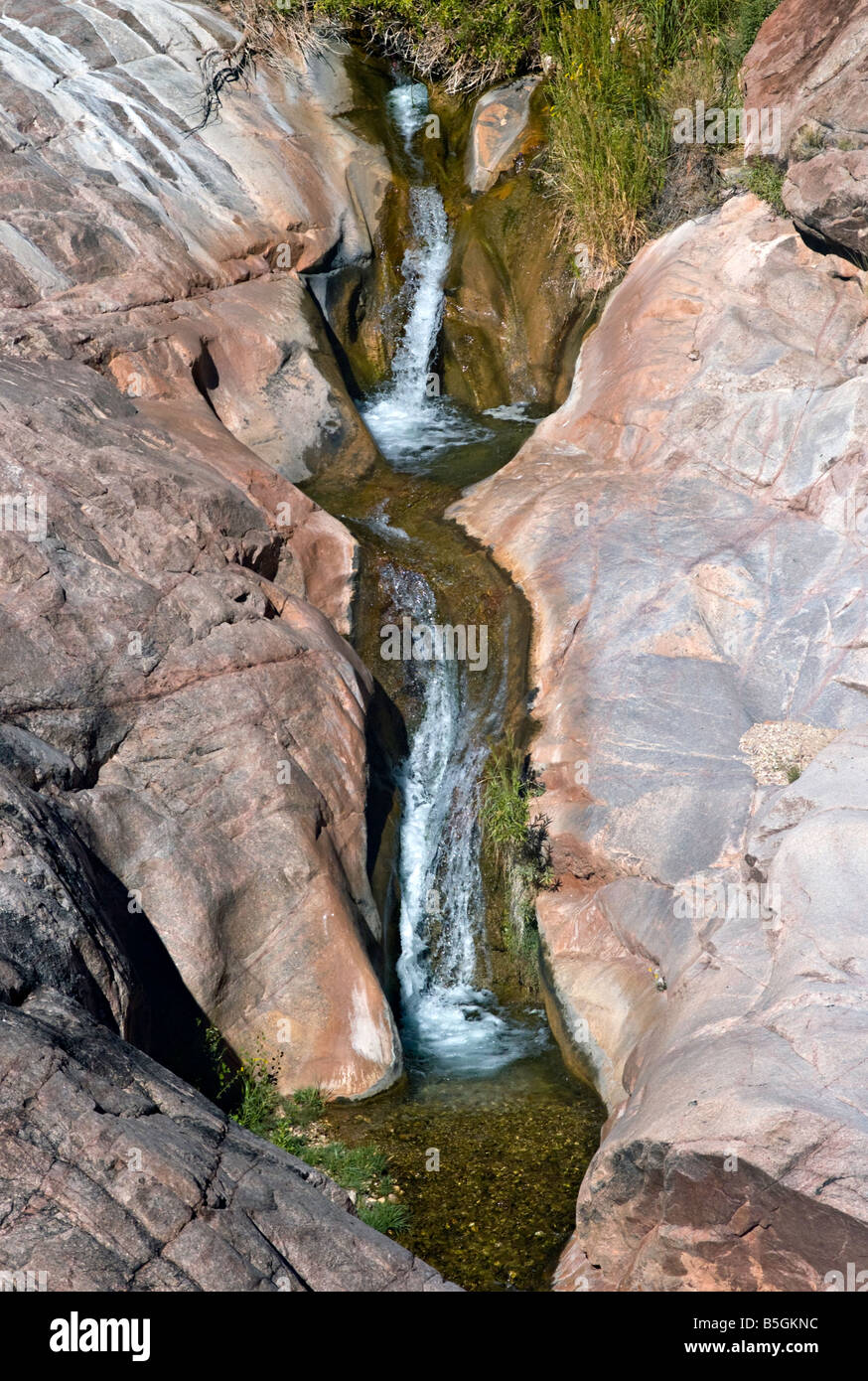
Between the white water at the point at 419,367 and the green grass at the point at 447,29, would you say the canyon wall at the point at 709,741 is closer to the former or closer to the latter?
the white water at the point at 419,367

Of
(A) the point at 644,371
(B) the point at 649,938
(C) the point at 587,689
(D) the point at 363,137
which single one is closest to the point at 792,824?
(B) the point at 649,938

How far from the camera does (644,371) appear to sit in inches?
429

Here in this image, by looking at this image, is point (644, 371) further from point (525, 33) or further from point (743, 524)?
point (525, 33)

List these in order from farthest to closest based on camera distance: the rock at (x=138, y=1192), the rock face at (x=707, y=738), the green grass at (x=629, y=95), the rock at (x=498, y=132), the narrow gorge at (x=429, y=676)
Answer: the rock at (x=498, y=132), the green grass at (x=629, y=95), the rock face at (x=707, y=738), the narrow gorge at (x=429, y=676), the rock at (x=138, y=1192)

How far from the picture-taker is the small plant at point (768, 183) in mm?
10844

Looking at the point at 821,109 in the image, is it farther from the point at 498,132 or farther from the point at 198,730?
the point at 198,730

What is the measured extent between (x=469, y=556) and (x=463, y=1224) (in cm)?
560

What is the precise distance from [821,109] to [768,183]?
0.89 metres

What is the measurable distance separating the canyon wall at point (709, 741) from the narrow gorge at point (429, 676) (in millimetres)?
34
